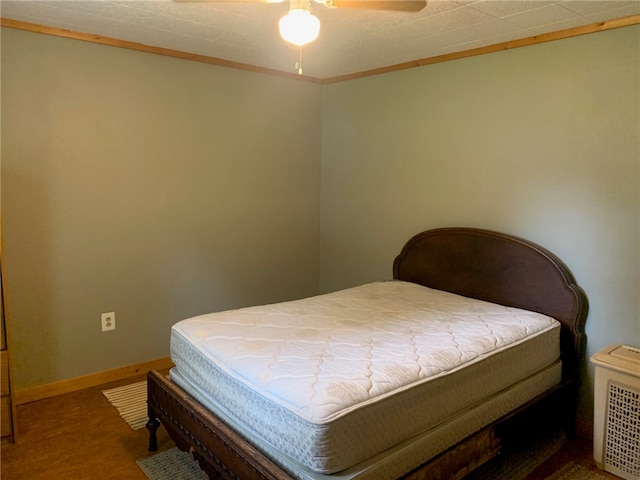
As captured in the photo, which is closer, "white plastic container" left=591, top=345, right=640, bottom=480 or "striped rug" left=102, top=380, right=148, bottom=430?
"white plastic container" left=591, top=345, right=640, bottom=480

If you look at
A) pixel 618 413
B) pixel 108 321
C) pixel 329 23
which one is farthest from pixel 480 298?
pixel 108 321

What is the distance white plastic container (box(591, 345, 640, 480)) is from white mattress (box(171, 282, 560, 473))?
0.95 ft

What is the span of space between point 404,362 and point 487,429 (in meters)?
0.52

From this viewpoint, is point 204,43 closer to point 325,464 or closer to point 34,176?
point 34,176

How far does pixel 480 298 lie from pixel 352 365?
1.49 m

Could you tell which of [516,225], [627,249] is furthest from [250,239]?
[627,249]

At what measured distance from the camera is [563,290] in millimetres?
2736

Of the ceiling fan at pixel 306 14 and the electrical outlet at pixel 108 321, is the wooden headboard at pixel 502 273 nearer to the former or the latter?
the ceiling fan at pixel 306 14

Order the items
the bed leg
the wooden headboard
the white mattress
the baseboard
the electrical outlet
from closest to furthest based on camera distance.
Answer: the white mattress
the bed leg
the wooden headboard
the baseboard
the electrical outlet

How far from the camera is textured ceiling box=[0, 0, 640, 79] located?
7.66ft

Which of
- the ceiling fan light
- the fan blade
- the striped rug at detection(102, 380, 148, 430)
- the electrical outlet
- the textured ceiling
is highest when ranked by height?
the textured ceiling

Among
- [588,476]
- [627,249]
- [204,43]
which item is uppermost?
[204,43]

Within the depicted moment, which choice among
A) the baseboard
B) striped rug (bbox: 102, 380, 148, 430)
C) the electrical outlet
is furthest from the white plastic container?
the electrical outlet

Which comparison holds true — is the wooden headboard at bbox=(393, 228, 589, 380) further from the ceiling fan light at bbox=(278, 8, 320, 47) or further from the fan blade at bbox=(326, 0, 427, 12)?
the ceiling fan light at bbox=(278, 8, 320, 47)
